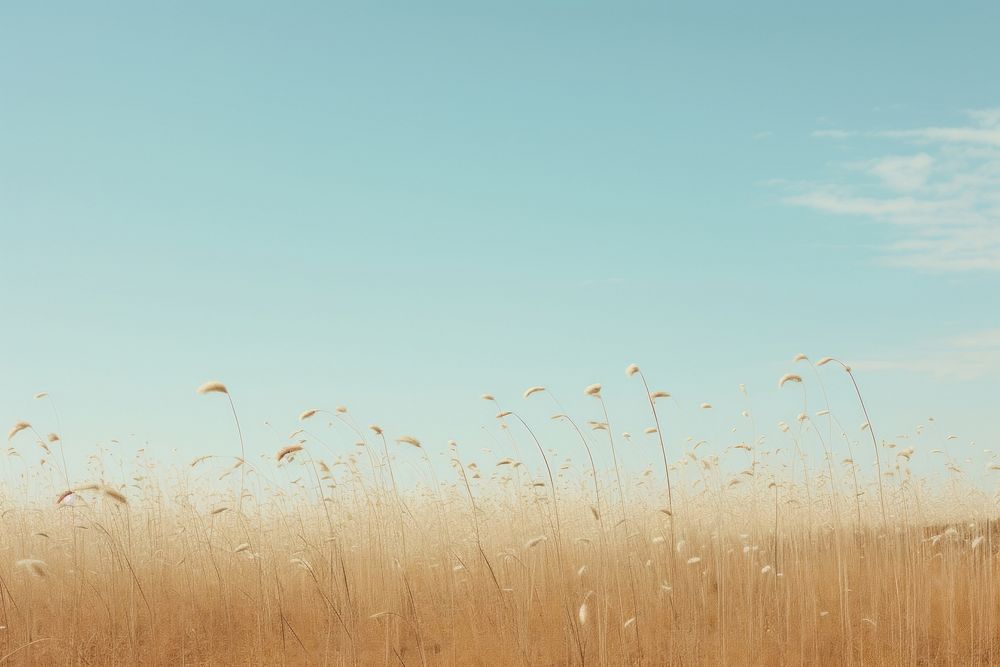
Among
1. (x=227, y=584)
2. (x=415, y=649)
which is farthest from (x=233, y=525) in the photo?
(x=415, y=649)

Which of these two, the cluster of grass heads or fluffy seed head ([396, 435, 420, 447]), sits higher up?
fluffy seed head ([396, 435, 420, 447])

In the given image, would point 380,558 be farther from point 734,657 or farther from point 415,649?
point 734,657

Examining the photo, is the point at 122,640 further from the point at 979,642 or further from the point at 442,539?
the point at 979,642

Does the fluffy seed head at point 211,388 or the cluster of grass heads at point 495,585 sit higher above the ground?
the fluffy seed head at point 211,388

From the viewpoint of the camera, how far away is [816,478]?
9250mm

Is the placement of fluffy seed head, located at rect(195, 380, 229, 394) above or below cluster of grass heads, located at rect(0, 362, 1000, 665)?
above

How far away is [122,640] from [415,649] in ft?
7.45

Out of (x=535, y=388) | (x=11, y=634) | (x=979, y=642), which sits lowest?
(x=979, y=642)

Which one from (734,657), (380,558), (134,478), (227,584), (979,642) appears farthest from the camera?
(134,478)

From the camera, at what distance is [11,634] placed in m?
6.28

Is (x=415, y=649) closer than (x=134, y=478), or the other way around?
(x=415, y=649)

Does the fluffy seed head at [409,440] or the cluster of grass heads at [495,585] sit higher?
the fluffy seed head at [409,440]

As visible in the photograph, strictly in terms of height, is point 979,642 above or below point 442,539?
below

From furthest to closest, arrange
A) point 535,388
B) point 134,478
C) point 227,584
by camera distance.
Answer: point 134,478, point 227,584, point 535,388
